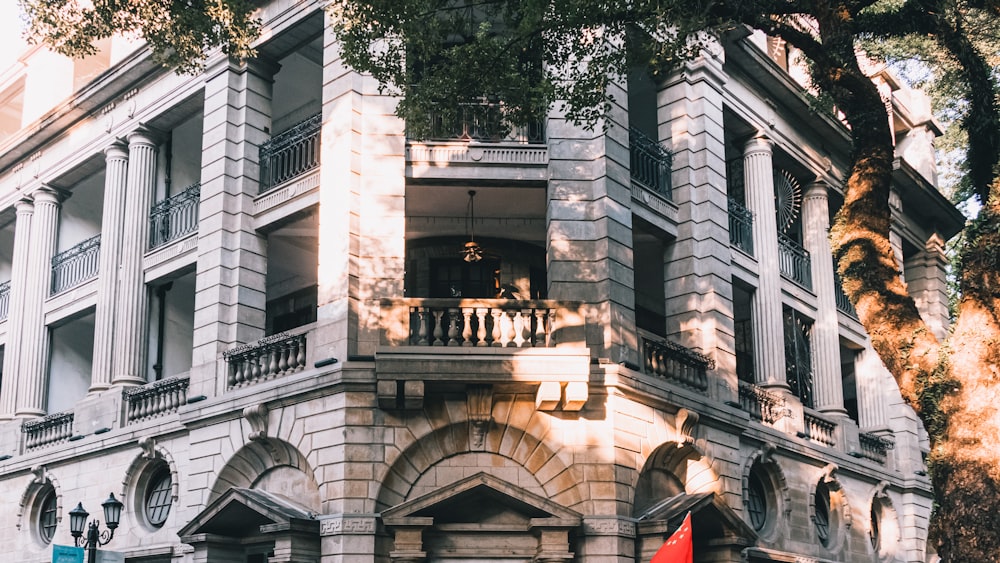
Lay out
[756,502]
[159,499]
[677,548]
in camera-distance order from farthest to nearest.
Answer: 1. [756,502]
2. [159,499]
3. [677,548]

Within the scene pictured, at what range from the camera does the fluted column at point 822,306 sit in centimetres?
2833

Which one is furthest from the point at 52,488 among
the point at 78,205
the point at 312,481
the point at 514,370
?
the point at 514,370

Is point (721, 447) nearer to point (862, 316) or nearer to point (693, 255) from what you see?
point (693, 255)

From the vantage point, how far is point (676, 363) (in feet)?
72.4

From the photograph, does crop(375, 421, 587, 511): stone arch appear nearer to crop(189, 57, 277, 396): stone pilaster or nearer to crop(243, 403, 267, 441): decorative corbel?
crop(243, 403, 267, 441): decorative corbel

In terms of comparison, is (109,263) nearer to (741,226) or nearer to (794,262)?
(741,226)

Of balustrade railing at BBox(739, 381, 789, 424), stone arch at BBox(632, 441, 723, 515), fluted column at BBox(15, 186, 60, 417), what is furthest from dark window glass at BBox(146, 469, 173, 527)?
balustrade railing at BBox(739, 381, 789, 424)

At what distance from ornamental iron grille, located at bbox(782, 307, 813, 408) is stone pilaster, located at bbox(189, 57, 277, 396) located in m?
12.4

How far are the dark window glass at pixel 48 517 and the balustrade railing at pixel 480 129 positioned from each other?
12830 mm

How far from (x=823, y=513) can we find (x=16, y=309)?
20.3 m

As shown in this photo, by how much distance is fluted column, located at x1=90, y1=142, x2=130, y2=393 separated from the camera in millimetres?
25359

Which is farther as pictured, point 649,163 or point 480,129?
point 649,163

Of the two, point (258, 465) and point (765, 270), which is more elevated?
point (765, 270)

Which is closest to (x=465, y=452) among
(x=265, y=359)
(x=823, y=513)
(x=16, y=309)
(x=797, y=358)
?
(x=265, y=359)
